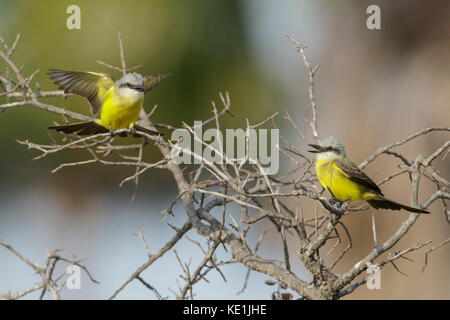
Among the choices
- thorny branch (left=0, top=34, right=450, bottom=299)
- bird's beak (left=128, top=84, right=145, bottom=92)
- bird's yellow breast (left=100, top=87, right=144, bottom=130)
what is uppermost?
bird's beak (left=128, top=84, right=145, bottom=92)

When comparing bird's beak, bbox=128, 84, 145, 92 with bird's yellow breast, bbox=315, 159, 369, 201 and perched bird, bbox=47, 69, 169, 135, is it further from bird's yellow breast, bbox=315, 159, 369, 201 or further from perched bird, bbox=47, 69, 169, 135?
bird's yellow breast, bbox=315, 159, 369, 201

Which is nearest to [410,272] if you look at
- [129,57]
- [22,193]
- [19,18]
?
[129,57]

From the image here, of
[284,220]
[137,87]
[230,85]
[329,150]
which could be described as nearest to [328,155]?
[329,150]

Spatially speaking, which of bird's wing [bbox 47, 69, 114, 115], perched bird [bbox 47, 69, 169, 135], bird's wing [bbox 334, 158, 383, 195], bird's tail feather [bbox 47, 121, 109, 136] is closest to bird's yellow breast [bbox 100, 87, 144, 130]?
perched bird [bbox 47, 69, 169, 135]

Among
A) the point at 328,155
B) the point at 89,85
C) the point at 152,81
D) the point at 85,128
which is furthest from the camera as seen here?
the point at 152,81

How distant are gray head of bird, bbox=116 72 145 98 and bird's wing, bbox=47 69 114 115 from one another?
1.10ft

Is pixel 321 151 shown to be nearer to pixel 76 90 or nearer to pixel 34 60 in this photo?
pixel 76 90

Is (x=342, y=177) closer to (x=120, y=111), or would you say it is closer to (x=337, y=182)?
(x=337, y=182)

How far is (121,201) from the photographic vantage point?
41.8 feet

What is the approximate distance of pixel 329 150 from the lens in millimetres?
3752

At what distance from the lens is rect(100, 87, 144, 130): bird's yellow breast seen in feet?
14.7

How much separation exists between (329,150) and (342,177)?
7.3 inches

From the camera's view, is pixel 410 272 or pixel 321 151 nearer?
pixel 321 151

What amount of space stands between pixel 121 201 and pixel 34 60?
167 inches
